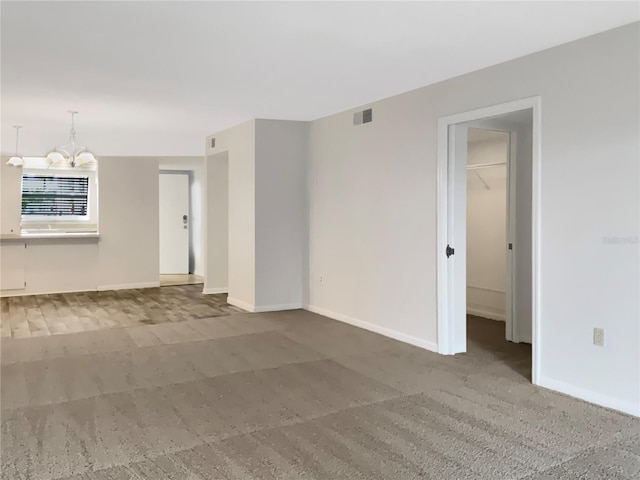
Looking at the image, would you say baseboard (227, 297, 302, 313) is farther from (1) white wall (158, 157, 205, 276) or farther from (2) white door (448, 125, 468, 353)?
(1) white wall (158, 157, 205, 276)

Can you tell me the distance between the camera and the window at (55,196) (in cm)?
935

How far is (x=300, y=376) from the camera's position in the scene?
4.09m

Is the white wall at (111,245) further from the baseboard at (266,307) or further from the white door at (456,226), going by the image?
the white door at (456,226)

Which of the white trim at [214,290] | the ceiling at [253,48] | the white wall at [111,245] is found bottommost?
the white trim at [214,290]

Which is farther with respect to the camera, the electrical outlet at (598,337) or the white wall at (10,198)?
the white wall at (10,198)

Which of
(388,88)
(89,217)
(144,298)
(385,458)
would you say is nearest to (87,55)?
(388,88)

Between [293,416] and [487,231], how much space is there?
164 inches

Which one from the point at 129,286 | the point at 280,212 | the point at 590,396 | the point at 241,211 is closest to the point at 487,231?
the point at 280,212

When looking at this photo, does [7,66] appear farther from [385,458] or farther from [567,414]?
→ [567,414]

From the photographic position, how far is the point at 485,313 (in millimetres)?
6520

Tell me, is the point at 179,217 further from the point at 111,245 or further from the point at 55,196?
the point at 55,196

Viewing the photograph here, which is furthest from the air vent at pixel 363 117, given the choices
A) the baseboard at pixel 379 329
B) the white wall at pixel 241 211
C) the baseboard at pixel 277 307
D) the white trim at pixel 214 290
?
the white trim at pixel 214 290

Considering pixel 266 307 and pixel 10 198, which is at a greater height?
pixel 10 198

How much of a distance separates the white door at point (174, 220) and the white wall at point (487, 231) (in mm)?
6061
